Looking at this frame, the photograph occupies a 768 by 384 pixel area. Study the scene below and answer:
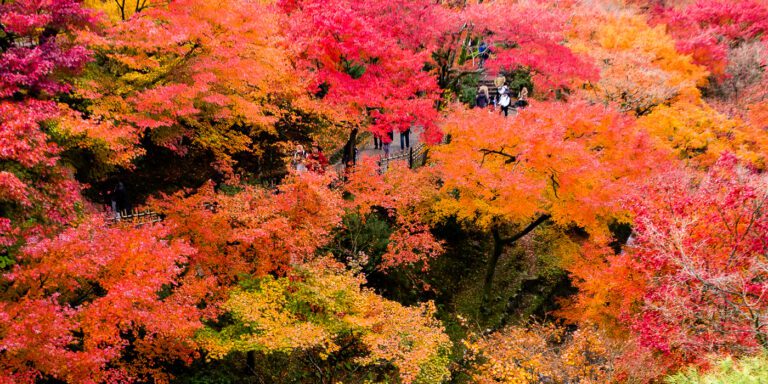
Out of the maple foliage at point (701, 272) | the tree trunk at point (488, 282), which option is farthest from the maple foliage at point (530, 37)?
the maple foliage at point (701, 272)

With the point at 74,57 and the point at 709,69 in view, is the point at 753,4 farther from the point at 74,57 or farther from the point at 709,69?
the point at 74,57

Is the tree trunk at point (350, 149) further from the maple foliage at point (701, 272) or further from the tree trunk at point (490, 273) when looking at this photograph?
the maple foliage at point (701, 272)

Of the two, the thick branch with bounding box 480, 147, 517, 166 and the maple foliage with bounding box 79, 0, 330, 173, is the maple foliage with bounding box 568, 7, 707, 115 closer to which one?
the thick branch with bounding box 480, 147, 517, 166

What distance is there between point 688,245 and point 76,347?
15.6m

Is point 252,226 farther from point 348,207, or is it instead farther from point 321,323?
point 348,207

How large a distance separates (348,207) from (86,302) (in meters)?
9.36

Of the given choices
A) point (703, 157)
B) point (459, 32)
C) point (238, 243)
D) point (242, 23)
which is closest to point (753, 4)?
point (703, 157)

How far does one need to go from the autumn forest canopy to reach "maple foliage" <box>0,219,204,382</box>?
0.19 ft

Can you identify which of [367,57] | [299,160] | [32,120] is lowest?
[299,160]

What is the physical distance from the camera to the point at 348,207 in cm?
1812

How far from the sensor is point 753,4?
33.2 meters

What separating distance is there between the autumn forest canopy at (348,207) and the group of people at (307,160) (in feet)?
0.84

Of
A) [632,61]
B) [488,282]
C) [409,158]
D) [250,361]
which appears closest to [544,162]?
[488,282]

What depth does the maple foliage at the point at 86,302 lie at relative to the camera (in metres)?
9.13
